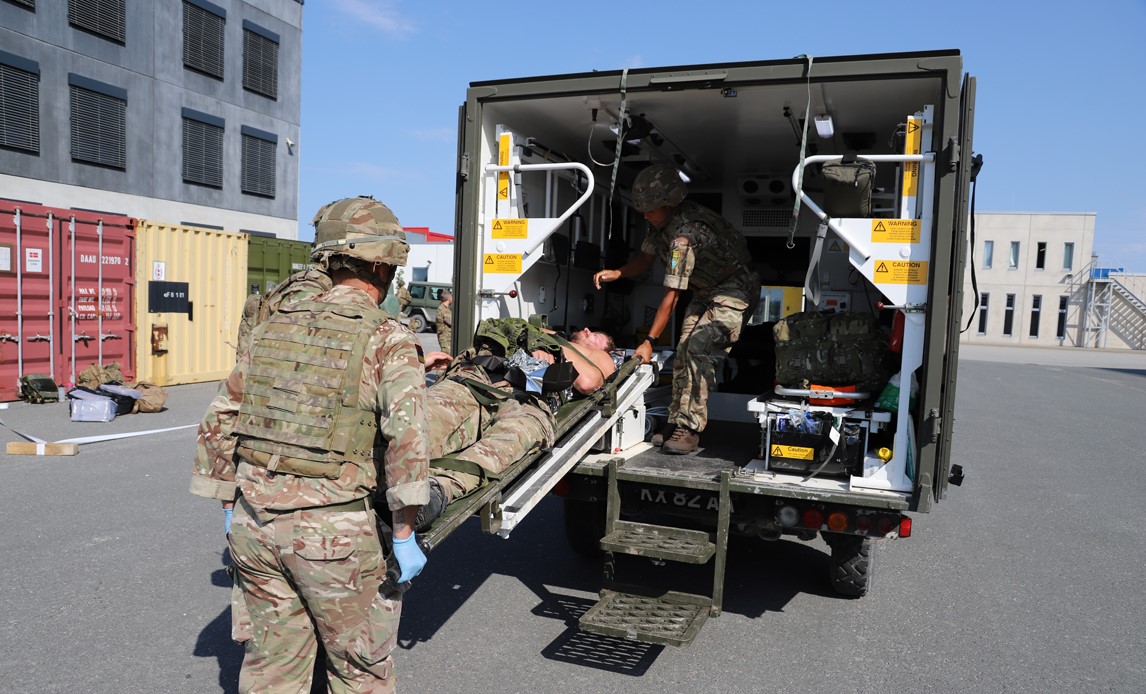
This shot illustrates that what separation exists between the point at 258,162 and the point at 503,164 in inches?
800

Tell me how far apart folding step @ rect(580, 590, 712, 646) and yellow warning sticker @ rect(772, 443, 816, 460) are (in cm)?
85

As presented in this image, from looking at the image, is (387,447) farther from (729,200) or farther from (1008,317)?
(1008,317)

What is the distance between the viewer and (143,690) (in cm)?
335

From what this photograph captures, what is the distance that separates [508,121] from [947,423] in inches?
126

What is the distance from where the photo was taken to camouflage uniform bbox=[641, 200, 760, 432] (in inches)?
194

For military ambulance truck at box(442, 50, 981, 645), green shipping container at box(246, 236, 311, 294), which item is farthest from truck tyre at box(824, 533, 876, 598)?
green shipping container at box(246, 236, 311, 294)

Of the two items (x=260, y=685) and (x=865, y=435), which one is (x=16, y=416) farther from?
(x=865, y=435)

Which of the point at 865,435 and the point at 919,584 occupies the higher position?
the point at 865,435

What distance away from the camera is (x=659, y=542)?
4.05 meters

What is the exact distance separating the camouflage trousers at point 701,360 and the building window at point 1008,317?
4103cm

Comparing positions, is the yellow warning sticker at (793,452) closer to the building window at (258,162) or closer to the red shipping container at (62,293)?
the red shipping container at (62,293)

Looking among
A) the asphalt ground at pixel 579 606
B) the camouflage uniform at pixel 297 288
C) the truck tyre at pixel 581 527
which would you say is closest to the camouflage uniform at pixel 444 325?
the asphalt ground at pixel 579 606

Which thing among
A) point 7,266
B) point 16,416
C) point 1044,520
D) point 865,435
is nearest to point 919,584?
point 865,435

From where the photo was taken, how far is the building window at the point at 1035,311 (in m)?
40.3
